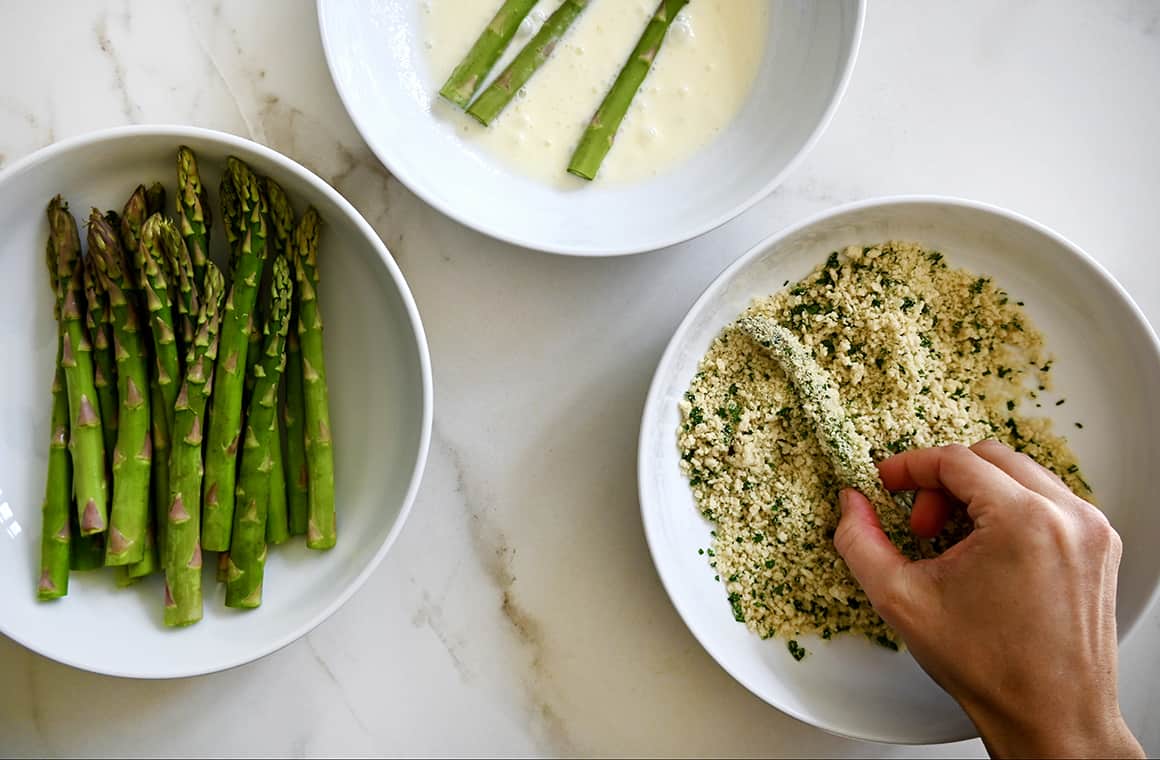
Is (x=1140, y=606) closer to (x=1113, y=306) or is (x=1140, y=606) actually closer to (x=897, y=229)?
(x=1113, y=306)

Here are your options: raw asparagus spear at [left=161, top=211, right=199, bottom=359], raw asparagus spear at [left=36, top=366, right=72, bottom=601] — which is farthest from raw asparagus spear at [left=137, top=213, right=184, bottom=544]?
raw asparagus spear at [left=36, top=366, right=72, bottom=601]

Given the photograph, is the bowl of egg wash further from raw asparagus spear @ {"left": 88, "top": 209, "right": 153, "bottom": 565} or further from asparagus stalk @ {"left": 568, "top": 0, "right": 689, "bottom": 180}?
raw asparagus spear @ {"left": 88, "top": 209, "right": 153, "bottom": 565}

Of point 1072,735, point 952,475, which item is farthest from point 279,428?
point 1072,735

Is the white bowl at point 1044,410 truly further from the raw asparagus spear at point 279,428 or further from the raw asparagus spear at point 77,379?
the raw asparagus spear at point 77,379

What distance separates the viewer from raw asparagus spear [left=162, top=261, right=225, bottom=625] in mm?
1011

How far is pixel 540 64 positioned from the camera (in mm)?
1071

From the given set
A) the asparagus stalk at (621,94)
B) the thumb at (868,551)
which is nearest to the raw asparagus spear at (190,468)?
the asparagus stalk at (621,94)

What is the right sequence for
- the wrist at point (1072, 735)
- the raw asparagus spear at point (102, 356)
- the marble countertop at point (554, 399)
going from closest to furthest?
the wrist at point (1072, 735) < the raw asparagus spear at point (102, 356) < the marble countertop at point (554, 399)

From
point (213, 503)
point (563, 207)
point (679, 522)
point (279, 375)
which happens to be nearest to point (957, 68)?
point (563, 207)

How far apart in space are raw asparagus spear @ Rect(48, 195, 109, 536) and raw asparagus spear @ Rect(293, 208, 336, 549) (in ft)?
0.78

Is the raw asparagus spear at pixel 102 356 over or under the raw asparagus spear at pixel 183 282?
under

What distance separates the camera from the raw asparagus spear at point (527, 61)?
3.48 ft

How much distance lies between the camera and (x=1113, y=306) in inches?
42.0

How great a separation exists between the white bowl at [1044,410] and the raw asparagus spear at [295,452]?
43 centimetres
